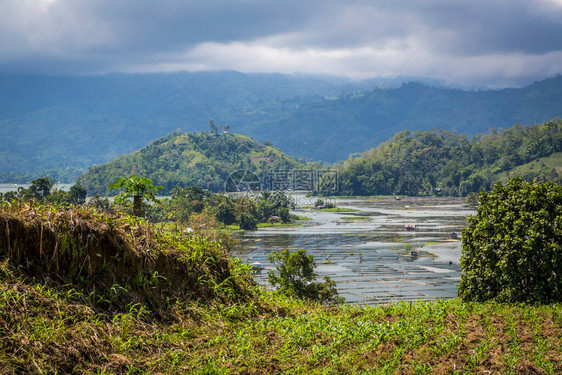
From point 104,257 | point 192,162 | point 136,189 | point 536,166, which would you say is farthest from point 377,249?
point 192,162

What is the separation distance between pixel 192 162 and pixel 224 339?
399 ft

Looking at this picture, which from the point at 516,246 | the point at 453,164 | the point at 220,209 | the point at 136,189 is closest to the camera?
the point at 136,189

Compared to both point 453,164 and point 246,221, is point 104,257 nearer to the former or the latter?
point 246,221

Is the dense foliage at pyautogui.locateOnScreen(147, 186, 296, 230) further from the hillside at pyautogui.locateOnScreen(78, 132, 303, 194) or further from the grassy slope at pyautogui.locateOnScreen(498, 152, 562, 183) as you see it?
the grassy slope at pyautogui.locateOnScreen(498, 152, 562, 183)

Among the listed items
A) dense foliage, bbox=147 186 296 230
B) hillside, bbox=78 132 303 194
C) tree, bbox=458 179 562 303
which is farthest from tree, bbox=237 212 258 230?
tree, bbox=458 179 562 303

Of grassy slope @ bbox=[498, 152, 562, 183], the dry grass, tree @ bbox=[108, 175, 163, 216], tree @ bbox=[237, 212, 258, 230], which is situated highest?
grassy slope @ bbox=[498, 152, 562, 183]

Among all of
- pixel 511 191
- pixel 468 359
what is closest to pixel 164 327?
pixel 468 359

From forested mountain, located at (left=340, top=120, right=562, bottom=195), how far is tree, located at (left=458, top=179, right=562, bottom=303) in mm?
101967

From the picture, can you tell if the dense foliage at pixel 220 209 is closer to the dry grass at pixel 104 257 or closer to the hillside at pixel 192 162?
the hillside at pixel 192 162

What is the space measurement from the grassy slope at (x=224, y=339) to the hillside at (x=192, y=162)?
102391 millimetres

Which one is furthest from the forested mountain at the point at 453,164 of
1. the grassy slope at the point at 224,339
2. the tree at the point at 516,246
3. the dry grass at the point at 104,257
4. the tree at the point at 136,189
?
the dry grass at the point at 104,257

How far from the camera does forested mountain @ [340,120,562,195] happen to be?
11188cm

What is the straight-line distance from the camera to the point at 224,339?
5004 mm

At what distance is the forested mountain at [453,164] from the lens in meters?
112
